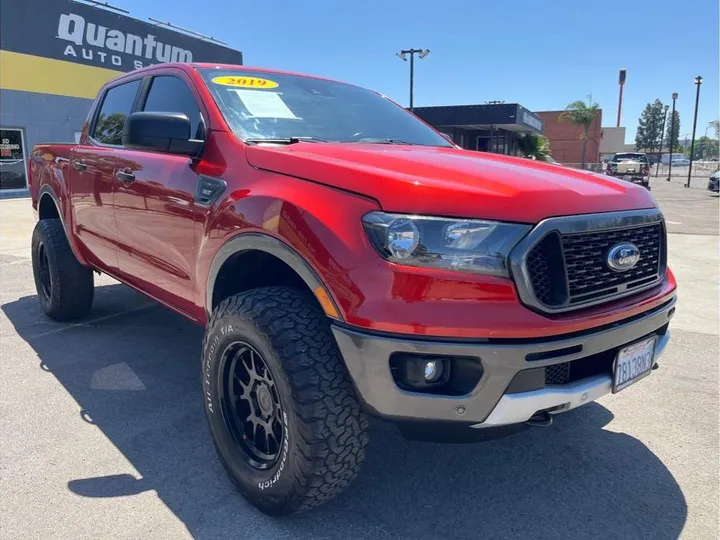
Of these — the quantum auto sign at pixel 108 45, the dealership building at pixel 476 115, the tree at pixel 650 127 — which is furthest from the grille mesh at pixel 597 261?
the tree at pixel 650 127

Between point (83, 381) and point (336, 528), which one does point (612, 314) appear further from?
point (83, 381)

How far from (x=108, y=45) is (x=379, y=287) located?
69.7ft

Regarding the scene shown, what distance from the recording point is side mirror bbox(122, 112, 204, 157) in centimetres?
275

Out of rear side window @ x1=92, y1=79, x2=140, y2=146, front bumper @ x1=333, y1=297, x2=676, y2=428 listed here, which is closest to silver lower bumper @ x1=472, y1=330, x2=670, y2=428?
front bumper @ x1=333, y1=297, x2=676, y2=428

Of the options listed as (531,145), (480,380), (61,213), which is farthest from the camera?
(531,145)

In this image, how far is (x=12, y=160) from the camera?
17906 millimetres

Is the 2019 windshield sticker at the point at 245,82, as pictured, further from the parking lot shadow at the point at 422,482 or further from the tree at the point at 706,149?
the tree at the point at 706,149

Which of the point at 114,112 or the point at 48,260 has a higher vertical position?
the point at 114,112

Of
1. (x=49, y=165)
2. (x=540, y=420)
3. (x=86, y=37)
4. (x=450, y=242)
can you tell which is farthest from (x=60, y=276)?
(x=86, y=37)

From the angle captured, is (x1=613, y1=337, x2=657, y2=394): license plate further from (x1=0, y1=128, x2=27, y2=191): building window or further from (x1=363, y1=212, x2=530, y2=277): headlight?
(x1=0, y1=128, x2=27, y2=191): building window

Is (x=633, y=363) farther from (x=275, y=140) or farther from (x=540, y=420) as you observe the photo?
(x=275, y=140)

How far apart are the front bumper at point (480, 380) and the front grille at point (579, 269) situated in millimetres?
148

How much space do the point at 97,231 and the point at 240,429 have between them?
220cm

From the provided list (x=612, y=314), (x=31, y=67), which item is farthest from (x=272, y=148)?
(x=31, y=67)
